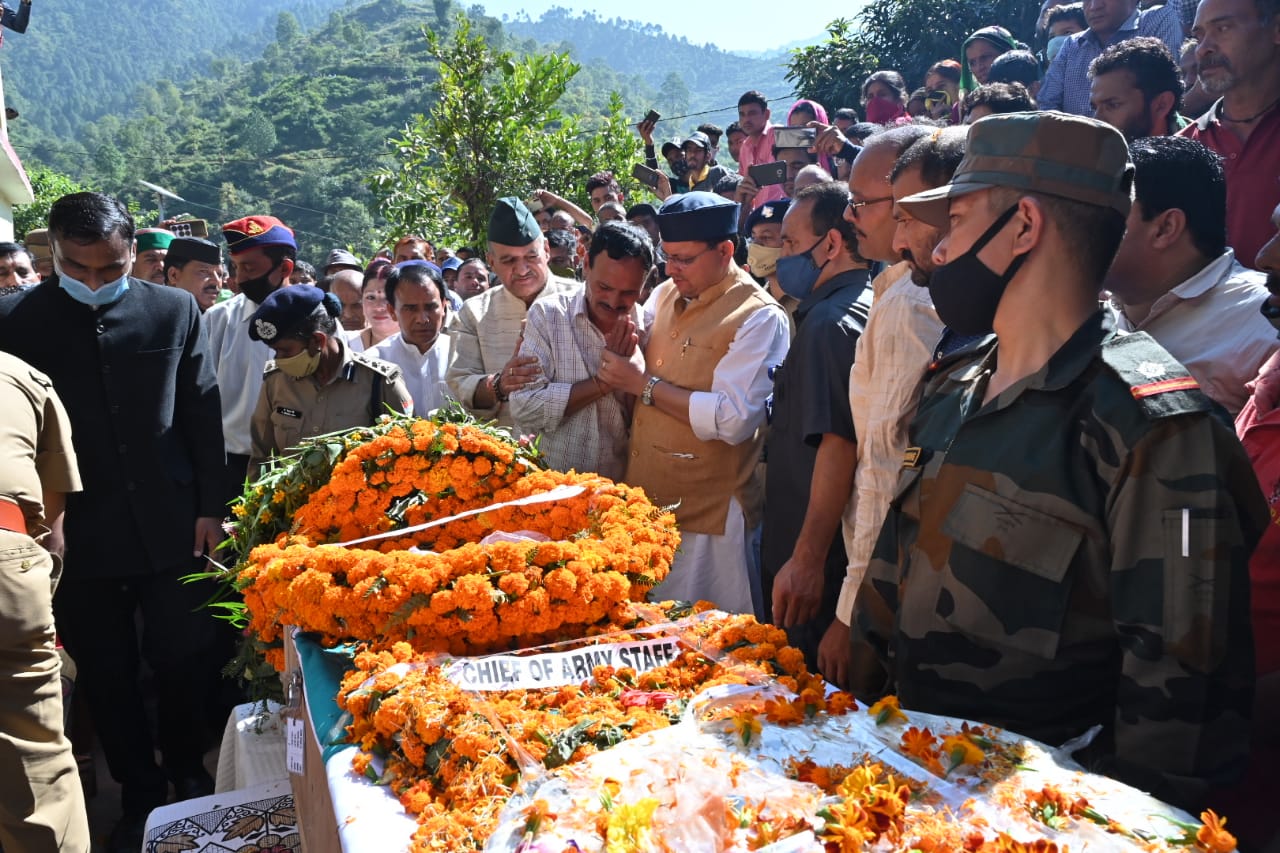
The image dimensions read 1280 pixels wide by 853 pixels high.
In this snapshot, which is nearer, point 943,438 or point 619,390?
point 943,438

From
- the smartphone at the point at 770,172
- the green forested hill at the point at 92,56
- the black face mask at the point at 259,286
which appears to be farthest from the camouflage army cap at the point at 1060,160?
the green forested hill at the point at 92,56

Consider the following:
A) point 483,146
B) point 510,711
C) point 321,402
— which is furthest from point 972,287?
point 483,146

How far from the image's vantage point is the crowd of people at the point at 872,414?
61.6 inches

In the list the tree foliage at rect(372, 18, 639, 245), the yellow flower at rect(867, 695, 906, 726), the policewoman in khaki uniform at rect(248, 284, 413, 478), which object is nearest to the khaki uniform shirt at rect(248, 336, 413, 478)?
the policewoman in khaki uniform at rect(248, 284, 413, 478)

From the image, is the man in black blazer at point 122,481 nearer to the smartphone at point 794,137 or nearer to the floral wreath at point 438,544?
the floral wreath at point 438,544

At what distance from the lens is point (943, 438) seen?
194cm

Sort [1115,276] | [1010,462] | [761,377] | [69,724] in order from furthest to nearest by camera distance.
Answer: [69,724], [761,377], [1115,276], [1010,462]

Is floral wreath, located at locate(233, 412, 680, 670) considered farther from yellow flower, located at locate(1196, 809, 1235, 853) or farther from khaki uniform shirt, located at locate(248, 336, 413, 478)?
yellow flower, located at locate(1196, 809, 1235, 853)

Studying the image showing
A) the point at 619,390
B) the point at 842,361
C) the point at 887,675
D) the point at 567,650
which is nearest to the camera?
the point at 887,675

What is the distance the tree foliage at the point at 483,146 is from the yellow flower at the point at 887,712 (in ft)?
55.1

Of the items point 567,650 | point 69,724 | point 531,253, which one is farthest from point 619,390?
point 69,724

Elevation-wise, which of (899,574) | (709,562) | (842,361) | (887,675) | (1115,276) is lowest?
(709,562)

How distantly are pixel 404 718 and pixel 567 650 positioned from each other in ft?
1.59

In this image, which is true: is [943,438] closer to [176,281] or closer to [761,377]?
[761,377]
